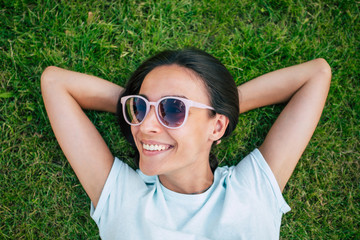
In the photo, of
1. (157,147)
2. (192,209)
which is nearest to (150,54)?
(157,147)

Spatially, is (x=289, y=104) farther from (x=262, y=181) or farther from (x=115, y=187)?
(x=115, y=187)

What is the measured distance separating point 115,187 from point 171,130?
947 mm

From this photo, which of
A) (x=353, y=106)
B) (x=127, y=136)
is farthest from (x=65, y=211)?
(x=353, y=106)

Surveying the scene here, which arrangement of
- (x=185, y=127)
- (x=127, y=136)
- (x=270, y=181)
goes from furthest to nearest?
1. (x=127, y=136)
2. (x=270, y=181)
3. (x=185, y=127)

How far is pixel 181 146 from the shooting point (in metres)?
2.46

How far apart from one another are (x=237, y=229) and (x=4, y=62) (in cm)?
337

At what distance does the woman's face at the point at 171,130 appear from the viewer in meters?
2.44

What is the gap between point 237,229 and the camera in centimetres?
272

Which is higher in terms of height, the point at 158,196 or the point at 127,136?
the point at 127,136

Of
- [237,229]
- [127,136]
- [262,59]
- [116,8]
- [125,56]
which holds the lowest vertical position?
[237,229]

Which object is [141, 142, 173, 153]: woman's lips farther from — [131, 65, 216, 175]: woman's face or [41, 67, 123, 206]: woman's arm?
[41, 67, 123, 206]: woman's arm

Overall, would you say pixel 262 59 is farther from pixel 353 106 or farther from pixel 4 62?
pixel 4 62

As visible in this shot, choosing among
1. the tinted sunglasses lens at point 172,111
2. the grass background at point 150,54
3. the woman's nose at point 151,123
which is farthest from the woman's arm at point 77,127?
the tinted sunglasses lens at point 172,111

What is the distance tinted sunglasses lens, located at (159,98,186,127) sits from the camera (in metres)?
2.39
